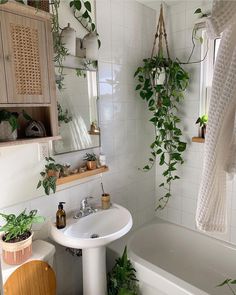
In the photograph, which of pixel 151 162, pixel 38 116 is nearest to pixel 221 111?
pixel 38 116

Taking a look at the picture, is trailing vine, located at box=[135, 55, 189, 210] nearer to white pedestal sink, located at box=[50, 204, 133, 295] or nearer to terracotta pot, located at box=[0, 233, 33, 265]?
white pedestal sink, located at box=[50, 204, 133, 295]

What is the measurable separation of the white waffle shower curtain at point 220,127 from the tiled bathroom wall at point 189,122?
4.70 ft

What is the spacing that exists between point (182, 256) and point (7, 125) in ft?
6.59

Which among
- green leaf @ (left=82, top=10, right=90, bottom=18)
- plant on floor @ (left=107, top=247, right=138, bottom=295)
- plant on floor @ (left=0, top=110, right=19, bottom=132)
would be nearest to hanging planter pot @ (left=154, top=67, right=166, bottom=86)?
green leaf @ (left=82, top=10, right=90, bottom=18)

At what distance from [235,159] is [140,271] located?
4.59 feet

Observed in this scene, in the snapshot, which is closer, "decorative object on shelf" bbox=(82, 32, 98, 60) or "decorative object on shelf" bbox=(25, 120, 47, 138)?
"decorative object on shelf" bbox=(25, 120, 47, 138)

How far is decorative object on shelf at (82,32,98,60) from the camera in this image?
1640 millimetres

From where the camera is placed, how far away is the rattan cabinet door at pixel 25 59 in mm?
1176

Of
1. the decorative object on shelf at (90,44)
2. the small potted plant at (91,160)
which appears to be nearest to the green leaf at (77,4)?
the decorative object on shelf at (90,44)

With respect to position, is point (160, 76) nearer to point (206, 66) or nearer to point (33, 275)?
point (206, 66)

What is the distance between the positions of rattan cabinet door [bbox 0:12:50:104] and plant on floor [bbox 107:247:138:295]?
1.28m

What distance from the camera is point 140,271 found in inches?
69.2

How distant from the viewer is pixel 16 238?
135 centimetres

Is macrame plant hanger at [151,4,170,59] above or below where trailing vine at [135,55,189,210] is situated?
above
